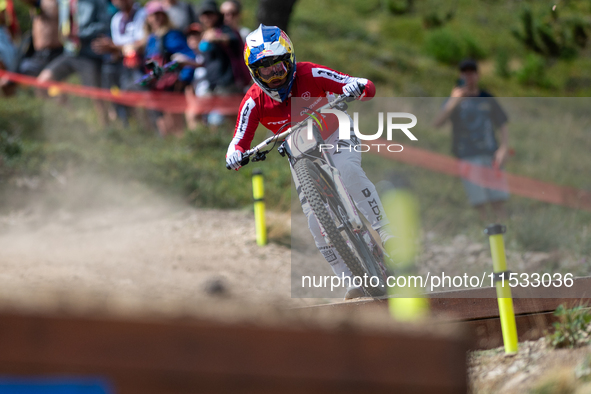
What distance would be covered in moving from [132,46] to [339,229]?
6.72 m

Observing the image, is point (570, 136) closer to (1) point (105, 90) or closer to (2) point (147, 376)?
(1) point (105, 90)

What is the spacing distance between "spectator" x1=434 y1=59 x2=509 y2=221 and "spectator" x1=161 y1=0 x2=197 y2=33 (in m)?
4.44

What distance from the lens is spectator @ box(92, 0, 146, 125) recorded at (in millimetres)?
10234

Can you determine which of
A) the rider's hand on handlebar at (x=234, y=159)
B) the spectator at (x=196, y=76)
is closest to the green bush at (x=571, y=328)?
the rider's hand on handlebar at (x=234, y=159)

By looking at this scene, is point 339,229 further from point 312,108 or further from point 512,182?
point 512,182

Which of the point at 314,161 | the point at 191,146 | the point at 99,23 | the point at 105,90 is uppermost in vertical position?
the point at 99,23

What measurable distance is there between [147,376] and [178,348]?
7cm

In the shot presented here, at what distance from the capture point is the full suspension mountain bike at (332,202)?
4762 millimetres

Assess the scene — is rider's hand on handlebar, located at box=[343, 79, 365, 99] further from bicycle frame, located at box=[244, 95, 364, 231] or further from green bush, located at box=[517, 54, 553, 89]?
green bush, located at box=[517, 54, 553, 89]

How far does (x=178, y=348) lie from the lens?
115 cm

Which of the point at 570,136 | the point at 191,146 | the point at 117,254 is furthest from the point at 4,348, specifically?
the point at 570,136

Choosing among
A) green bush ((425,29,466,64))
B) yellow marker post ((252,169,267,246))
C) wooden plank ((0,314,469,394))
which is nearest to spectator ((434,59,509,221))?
yellow marker post ((252,169,267,246))

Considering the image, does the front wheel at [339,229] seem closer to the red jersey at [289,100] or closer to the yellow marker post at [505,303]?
the red jersey at [289,100]

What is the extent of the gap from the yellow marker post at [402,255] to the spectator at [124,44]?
20.9 feet
